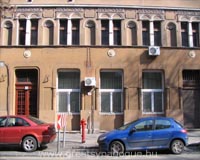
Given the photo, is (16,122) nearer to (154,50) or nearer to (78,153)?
(78,153)

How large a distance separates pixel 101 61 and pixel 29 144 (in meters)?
9.32

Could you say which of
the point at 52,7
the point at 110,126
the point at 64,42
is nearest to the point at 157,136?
the point at 110,126

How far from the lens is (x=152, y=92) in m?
23.5

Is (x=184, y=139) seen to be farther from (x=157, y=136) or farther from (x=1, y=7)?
(x=1, y=7)

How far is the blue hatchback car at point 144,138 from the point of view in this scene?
1434 cm

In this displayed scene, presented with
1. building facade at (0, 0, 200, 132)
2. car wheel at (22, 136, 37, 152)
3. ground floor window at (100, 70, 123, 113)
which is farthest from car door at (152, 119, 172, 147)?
ground floor window at (100, 70, 123, 113)

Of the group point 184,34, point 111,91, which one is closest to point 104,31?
point 111,91

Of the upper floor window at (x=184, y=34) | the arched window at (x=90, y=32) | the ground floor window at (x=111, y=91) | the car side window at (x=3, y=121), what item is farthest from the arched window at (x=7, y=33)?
the upper floor window at (x=184, y=34)

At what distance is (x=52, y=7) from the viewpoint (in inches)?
935

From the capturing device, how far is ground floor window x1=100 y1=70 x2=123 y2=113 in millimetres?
23188

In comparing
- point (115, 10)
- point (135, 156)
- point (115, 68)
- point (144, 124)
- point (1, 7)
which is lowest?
point (135, 156)

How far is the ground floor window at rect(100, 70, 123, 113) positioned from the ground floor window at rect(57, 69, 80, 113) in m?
1.61

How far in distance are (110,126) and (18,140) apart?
8721 millimetres

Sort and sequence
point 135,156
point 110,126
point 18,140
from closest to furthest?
point 135,156 < point 18,140 < point 110,126
